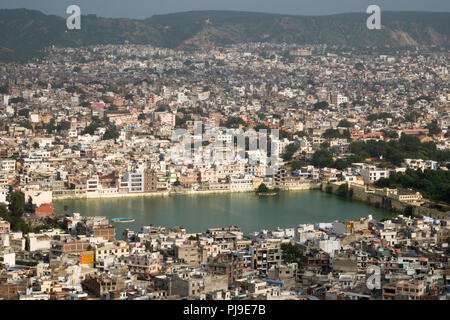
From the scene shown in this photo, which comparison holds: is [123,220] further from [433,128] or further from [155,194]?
[433,128]

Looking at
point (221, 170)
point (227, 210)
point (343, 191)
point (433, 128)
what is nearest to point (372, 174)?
point (343, 191)

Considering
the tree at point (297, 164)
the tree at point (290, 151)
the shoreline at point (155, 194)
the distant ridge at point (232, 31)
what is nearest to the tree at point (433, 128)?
the tree at point (290, 151)

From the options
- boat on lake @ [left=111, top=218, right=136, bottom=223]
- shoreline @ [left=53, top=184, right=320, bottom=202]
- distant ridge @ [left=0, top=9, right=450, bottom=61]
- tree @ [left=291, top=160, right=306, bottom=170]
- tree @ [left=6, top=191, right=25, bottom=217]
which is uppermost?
distant ridge @ [left=0, top=9, right=450, bottom=61]

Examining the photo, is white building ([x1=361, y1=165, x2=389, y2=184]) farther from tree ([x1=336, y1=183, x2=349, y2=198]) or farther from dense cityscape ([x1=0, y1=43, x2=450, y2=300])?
tree ([x1=336, y1=183, x2=349, y2=198])

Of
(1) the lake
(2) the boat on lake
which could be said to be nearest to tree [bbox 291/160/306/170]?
(1) the lake

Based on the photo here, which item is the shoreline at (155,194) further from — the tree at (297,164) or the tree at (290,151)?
the tree at (290,151)

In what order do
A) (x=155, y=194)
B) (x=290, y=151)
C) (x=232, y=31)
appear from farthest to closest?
(x=232, y=31)
(x=290, y=151)
(x=155, y=194)

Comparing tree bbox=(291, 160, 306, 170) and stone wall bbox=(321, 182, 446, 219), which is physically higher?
tree bbox=(291, 160, 306, 170)
